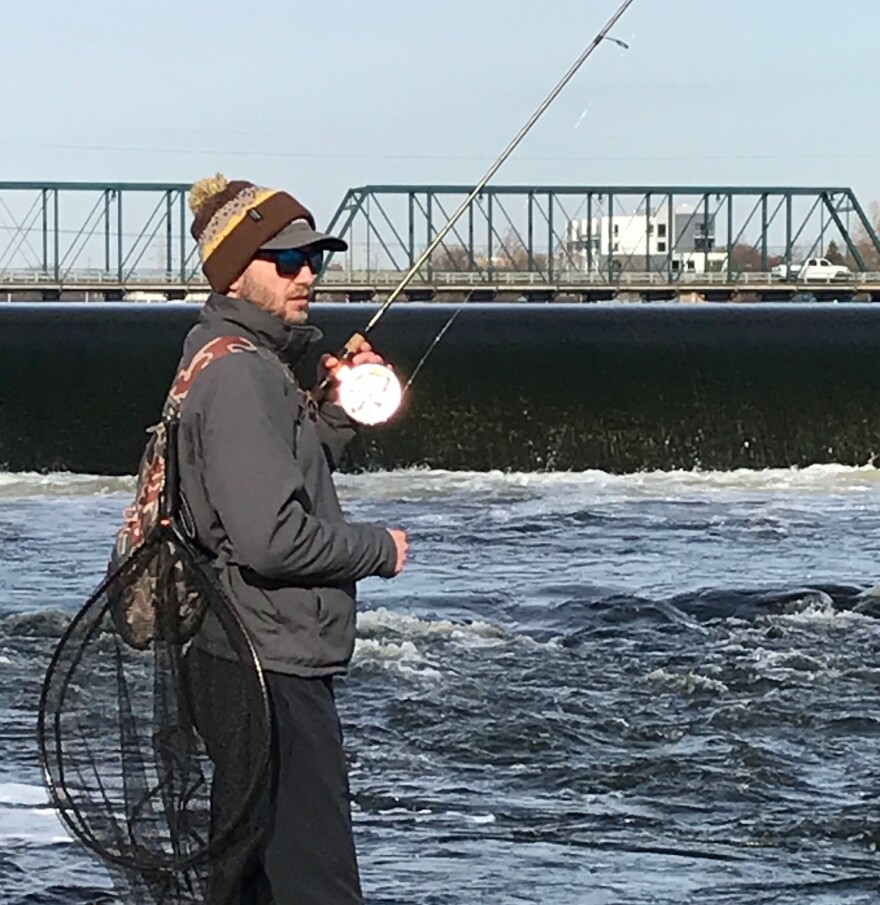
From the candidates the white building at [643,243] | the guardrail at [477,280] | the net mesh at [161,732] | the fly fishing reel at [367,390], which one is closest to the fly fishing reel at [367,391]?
the fly fishing reel at [367,390]

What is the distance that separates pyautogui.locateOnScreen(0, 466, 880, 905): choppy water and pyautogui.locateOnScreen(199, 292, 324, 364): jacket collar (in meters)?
2.11

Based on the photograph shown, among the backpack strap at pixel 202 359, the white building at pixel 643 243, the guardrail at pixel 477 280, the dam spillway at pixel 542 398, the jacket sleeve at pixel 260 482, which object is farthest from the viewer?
the white building at pixel 643 243

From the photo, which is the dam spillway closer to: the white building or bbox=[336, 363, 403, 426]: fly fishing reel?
bbox=[336, 363, 403, 426]: fly fishing reel

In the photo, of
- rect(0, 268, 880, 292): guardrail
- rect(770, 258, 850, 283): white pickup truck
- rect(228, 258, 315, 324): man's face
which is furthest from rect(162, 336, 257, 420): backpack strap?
rect(770, 258, 850, 283): white pickup truck

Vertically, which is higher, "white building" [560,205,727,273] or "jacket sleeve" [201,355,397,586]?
"white building" [560,205,727,273]

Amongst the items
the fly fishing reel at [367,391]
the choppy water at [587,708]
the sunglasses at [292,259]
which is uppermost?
the sunglasses at [292,259]

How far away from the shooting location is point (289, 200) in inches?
165

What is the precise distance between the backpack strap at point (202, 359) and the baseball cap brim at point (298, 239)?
182 millimetres

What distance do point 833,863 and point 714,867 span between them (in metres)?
0.36

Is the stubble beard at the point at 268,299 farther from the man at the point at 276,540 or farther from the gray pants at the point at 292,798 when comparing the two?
the gray pants at the point at 292,798

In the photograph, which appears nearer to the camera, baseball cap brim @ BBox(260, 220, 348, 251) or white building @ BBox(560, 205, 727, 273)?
baseball cap brim @ BBox(260, 220, 348, 251)

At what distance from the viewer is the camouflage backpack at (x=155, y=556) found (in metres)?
4.06

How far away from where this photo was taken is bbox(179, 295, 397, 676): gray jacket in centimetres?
393

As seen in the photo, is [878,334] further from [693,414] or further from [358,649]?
[358,649]
